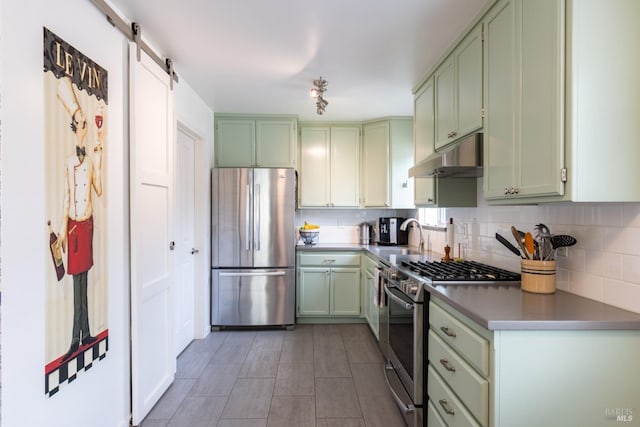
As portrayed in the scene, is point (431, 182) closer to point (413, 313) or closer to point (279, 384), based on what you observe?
point (413, 313)

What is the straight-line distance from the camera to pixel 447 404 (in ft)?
5.23

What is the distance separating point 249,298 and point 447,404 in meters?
2.57

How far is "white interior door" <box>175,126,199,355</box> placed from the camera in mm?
3219

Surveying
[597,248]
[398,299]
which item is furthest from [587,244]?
[398,299]

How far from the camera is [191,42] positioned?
231 cm

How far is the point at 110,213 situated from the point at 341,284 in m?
2.67

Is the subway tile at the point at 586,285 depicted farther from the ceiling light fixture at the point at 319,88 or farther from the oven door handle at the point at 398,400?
the ceiling light fixture at the point at 319,88

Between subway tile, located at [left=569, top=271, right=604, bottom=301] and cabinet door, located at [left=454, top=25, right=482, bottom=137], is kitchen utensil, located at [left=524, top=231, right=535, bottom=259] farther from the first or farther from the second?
cabinet door, located at [left=454, top=25, right=482, bottom=137]

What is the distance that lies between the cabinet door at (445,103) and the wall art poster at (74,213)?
2099mm

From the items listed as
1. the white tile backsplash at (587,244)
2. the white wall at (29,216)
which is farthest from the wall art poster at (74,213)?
the white tile backsplash at (587,244)

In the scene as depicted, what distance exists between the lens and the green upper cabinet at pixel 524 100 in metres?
1.31

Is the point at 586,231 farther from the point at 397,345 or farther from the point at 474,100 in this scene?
the point at 397,345

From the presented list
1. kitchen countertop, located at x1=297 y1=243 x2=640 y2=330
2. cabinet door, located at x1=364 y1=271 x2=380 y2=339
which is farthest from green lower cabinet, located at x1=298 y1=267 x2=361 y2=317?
kitchen countertop, located at x1=297 y1=243 x2=640 y2=330

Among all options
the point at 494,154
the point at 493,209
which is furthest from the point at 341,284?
the point at 494,154
